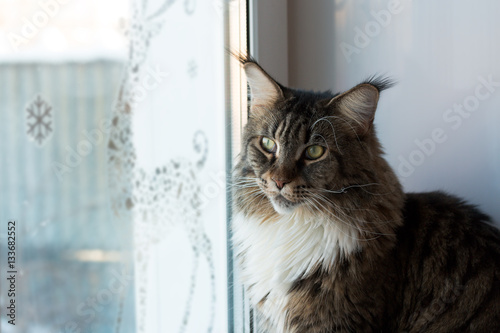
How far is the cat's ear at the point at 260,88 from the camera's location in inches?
52.1

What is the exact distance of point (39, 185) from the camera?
1021 millimetres

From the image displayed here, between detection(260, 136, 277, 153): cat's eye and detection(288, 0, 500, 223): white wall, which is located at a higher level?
detection(288, 0, 500, 223): white wall

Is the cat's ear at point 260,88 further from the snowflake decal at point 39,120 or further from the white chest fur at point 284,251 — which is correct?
the snowflake decal at point 39,120

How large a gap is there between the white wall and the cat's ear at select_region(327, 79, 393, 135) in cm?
40

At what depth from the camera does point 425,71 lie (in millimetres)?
1586

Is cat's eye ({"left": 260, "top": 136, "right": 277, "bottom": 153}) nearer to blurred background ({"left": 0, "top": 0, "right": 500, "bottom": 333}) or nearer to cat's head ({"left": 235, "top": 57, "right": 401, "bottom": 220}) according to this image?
cat's head ({"left": 235, "top": 57, "right": 401, "bottom": 220})
